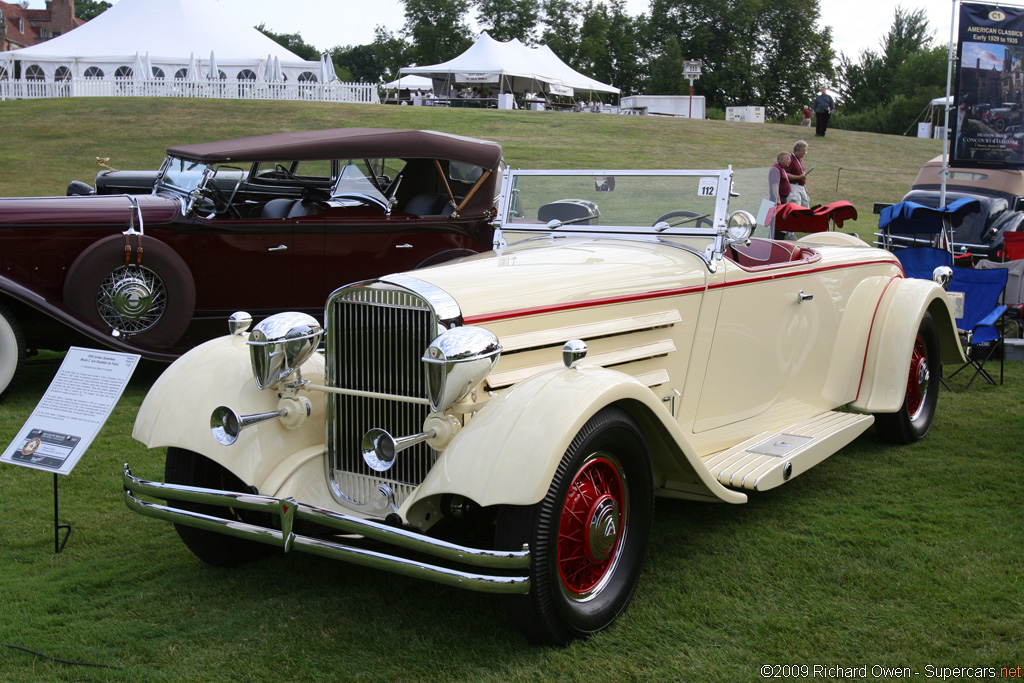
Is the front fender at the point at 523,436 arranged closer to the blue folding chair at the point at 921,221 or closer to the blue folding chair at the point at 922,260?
the blue folding chair at the point at 922,260

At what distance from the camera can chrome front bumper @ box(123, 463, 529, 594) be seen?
8.23ft

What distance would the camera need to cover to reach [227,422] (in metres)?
3.11

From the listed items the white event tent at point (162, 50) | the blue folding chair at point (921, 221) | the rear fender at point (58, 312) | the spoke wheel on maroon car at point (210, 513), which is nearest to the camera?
the spoke wheel on maroon car at point (210, 513)

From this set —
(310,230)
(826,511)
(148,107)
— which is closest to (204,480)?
(826,511)

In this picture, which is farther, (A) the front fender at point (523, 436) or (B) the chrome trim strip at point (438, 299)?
(B) the chrome trim strip at point (438, 299)

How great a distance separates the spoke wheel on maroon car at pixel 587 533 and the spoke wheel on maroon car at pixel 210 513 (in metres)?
1.18

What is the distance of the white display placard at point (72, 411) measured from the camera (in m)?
3.47

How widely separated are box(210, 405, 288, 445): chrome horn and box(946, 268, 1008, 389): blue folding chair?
561 cm

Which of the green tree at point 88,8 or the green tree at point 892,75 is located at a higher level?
the green tree at point 88,8

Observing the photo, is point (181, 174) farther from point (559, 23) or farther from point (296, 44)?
point (296, 44)

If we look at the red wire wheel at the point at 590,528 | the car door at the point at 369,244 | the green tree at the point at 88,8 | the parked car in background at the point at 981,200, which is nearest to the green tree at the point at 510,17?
the green tree at the point at 88,8

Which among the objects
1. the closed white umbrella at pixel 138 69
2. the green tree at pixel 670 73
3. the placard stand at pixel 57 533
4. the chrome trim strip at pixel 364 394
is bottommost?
the placard stand at pixel 57 533

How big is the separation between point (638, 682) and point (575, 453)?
0.74m

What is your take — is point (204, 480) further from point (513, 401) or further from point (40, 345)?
point (40, 345)
